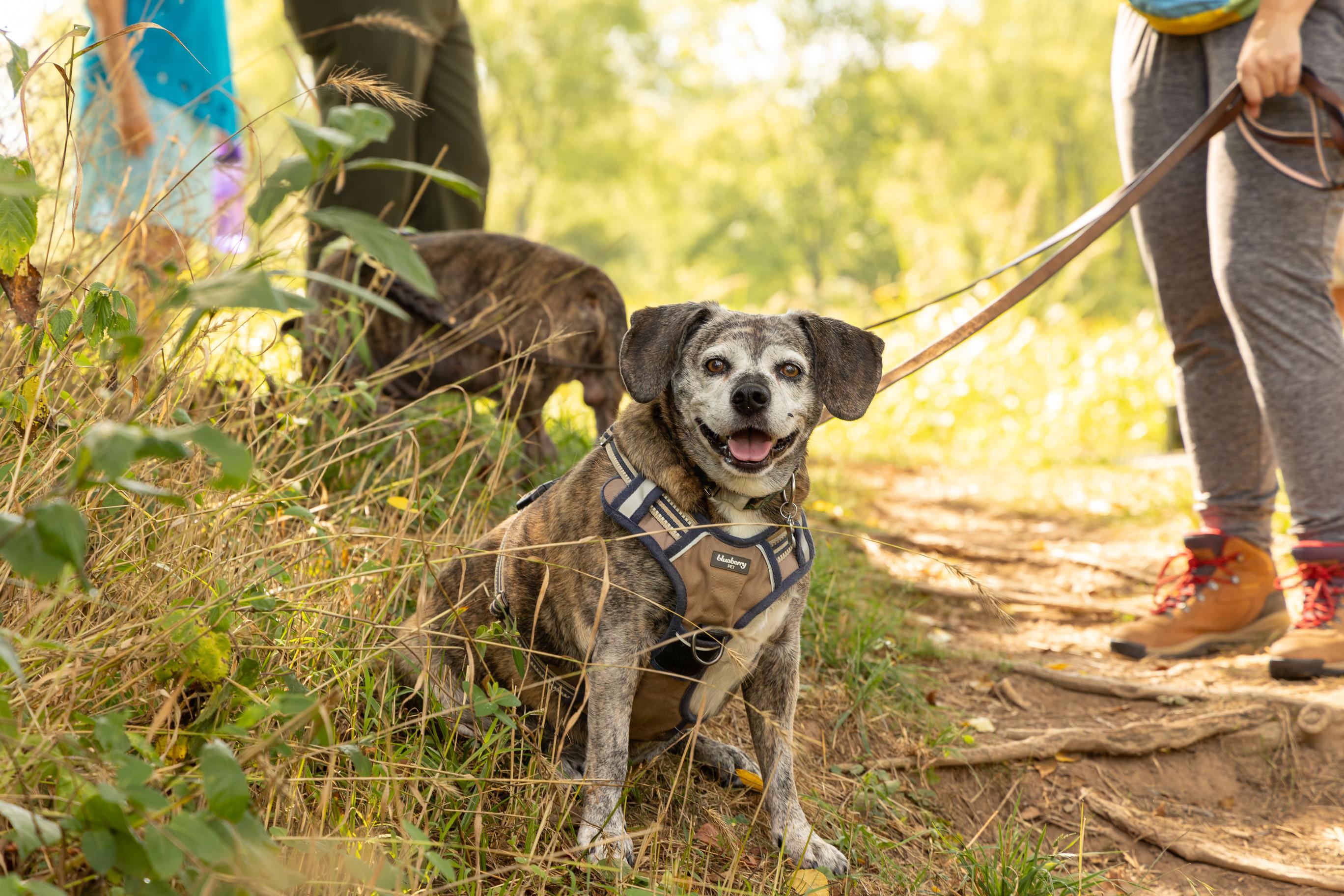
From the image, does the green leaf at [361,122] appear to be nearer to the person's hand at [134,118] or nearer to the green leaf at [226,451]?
the green leaf at [226,451]

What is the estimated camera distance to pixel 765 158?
33344mm

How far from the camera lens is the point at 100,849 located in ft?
4.02

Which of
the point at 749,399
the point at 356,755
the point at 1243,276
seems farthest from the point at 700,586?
the point at 1243,276

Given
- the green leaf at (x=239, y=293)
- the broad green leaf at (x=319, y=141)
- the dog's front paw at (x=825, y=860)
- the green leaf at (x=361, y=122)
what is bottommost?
the dog's front paw at (x=825, y=860)

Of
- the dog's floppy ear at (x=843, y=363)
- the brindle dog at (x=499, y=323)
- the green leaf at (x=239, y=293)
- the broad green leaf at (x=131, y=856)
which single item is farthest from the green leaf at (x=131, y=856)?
the brindle dog at (x=499, y=323)

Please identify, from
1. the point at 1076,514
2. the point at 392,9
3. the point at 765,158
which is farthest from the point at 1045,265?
the point at 765,158

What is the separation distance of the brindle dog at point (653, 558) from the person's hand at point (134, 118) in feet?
7.61

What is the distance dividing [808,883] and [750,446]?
37.9 inches

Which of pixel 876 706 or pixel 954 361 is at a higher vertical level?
pixel 954 361

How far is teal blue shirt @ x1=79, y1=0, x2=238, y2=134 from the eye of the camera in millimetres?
3754

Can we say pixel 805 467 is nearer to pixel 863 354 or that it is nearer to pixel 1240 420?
pixel 863 354

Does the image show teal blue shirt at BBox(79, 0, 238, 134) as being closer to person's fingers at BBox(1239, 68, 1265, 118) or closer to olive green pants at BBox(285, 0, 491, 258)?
olive green pants at BBox(285, 0, 491, 258)

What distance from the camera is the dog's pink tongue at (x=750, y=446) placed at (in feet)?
7.36

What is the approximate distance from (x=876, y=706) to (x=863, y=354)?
1.22m
